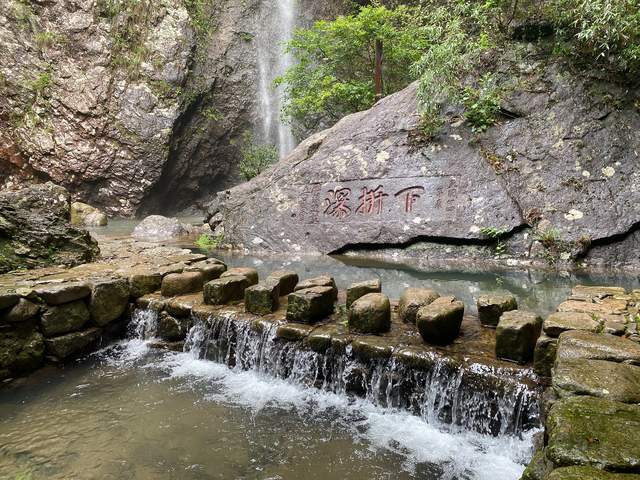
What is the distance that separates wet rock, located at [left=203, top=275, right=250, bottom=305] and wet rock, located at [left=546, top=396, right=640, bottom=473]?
10.4 ft

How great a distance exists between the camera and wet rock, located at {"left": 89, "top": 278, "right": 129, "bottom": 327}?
4.16 m

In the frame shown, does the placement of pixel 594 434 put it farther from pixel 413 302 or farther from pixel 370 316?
pixel 413 302

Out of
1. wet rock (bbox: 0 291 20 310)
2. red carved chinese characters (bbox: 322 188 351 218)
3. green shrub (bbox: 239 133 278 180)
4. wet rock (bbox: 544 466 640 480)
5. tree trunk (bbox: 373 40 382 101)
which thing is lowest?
wet rock (bbox: 0 291 20 310)

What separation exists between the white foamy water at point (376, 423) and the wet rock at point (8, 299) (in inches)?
49.6

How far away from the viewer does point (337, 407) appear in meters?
3.10

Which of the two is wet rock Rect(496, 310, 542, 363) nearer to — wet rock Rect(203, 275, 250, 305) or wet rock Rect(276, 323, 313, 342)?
wet rock Rect(276, 323, 313, 342)

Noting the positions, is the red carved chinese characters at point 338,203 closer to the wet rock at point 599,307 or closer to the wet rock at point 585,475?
the wet rock at point 599,307

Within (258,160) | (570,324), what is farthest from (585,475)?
(258,160)

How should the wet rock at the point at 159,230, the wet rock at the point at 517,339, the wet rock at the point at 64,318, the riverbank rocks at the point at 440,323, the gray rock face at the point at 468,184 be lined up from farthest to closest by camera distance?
the wet rock at the point at 159,230
the gray rock face at the point at 468,184
the wet rock at the point at 64,318
the riverbank rocks at the point at 440,323
the wet rock at the point at 517,339

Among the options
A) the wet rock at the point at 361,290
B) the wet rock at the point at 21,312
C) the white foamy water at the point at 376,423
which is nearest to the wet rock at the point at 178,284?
the white foamy water at the point at 376,423

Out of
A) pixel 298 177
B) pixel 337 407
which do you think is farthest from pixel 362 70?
pixel 337 407

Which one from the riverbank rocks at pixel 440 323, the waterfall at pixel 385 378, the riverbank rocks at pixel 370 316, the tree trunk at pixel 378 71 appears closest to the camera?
the waterfall at pixel 385 378

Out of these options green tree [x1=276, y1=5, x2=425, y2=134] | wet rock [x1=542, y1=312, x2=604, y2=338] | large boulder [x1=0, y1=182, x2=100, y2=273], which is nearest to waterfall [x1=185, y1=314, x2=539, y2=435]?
wet rock [x1=542, y1=312, x2=604, y2=338]

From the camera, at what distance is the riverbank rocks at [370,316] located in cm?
336
